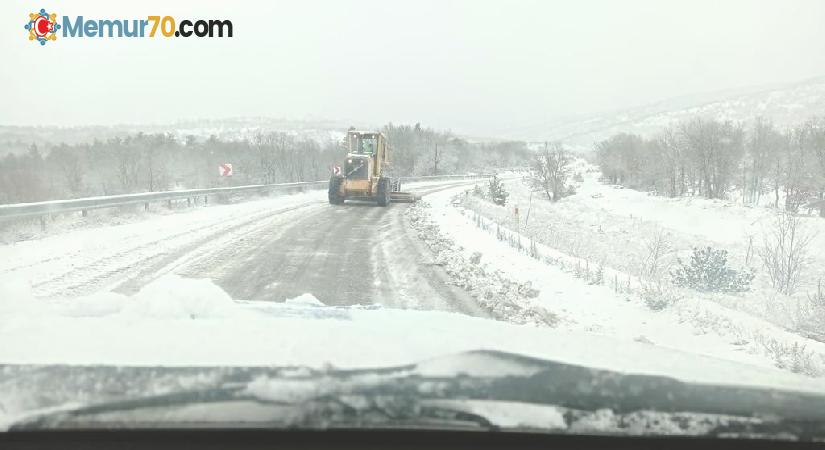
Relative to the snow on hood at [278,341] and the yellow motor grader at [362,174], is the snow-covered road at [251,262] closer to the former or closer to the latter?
the snow on hood at [278,341]

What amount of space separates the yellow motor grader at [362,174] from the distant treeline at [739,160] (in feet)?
90.3

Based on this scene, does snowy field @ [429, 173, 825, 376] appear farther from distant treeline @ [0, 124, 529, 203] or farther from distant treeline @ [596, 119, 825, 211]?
distant treeline @ [596, 119, 825, 211]

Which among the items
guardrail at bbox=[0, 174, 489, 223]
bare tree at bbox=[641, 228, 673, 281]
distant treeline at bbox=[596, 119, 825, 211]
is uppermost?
distant treeline at bbox=[596, 119, 825, 211]

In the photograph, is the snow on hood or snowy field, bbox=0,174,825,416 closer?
the snow on hood

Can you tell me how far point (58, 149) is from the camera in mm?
36656

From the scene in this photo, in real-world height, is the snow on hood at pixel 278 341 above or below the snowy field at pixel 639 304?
above

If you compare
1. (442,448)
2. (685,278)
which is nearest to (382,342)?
(442,448)

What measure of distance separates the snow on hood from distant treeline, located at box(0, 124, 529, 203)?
21528 millimetres

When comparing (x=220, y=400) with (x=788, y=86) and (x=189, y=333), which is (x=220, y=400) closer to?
(x=189, y=333)

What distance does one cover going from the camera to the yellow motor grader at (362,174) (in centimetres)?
2467

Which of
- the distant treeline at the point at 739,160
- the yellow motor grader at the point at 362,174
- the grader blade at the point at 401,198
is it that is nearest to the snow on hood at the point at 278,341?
the yellow motor grader at the point at 362,174

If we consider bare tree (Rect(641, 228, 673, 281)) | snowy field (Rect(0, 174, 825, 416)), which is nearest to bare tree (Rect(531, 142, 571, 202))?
bare tree (Rect(641, 228, 673, 281))

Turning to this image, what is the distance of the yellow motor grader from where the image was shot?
80.9 ft

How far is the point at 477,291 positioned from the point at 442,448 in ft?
19.4
